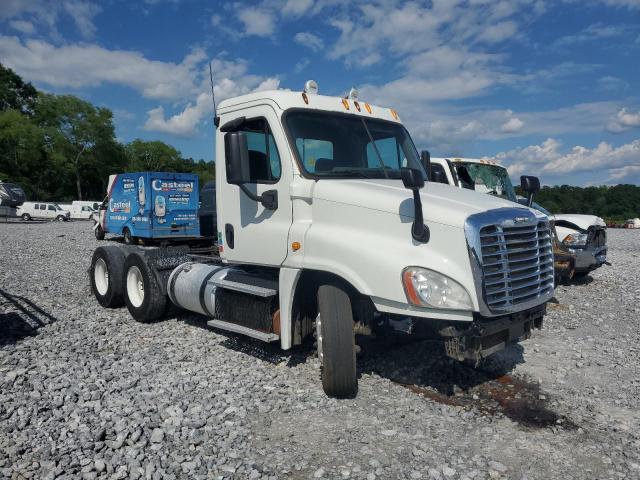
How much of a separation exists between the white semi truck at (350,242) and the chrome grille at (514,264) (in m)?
0.01

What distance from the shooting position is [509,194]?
1208cm

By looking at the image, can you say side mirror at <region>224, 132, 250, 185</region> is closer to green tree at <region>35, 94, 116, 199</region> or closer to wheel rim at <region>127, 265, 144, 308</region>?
wheel rim at <region>127, 265, 144, 308</region>

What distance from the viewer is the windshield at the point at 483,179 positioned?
11.7m

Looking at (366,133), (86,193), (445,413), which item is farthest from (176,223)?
(86,193)

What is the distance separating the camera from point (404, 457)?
400cm

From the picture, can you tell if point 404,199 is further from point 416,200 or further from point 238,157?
point 238,157

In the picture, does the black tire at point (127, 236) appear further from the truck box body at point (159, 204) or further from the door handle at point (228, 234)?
the door handle at point (228, 234)

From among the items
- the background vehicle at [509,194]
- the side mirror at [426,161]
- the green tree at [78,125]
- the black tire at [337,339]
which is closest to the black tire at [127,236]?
the background vehicle at [509,194]

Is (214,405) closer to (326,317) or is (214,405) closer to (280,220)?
(326,317)

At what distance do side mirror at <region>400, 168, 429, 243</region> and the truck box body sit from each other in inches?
606

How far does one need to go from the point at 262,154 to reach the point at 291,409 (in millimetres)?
2564

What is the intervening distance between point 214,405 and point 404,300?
203cm

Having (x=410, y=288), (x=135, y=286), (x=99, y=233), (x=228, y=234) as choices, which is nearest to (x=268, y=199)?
(x=228, y=234)

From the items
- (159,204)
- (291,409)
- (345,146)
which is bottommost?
(291,409)
